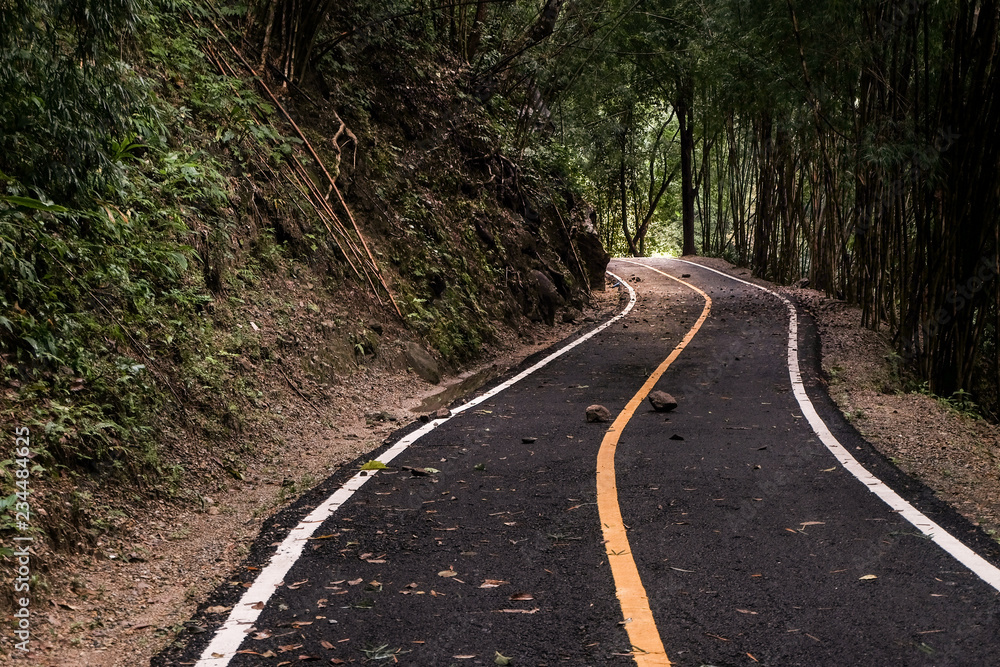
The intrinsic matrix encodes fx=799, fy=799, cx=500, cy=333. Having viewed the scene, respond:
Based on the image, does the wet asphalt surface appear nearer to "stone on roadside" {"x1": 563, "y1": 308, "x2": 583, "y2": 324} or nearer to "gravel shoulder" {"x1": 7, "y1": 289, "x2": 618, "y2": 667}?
"gravel shoulder" {"x1": 7, "y1": 289, "x2": 618, "y2": 667}

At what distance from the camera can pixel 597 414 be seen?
8.65 metres

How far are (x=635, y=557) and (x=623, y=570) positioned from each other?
0.23 m

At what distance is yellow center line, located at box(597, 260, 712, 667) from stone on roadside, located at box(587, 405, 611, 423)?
29 cm

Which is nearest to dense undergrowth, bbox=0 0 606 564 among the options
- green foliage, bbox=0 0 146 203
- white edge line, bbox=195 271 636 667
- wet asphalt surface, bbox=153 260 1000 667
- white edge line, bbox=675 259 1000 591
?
green foliage, bbox=0 0 146 203

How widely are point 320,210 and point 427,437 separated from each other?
4856 millimetres

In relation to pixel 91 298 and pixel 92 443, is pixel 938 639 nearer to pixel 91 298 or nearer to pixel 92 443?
pixel 92 443

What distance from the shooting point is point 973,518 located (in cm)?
532

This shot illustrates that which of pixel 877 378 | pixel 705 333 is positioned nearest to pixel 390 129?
pixel 705 333

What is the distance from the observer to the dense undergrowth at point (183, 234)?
541 centimetres

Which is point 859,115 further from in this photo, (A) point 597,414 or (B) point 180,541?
(B) point 180,541

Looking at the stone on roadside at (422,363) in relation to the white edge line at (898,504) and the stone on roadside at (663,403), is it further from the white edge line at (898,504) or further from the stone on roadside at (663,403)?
the white edge line at (898,504)

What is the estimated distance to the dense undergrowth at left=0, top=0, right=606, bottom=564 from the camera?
17.7ft

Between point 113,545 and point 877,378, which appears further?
point 877,378

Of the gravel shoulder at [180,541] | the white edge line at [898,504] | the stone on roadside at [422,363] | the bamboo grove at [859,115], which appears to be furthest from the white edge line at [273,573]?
the bamboo grove at [859,115]
